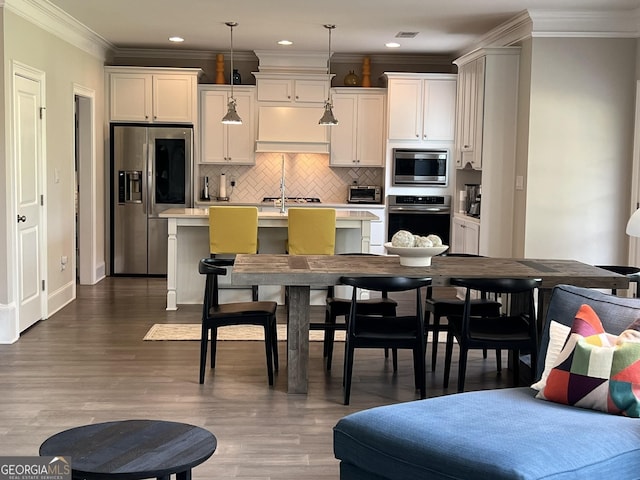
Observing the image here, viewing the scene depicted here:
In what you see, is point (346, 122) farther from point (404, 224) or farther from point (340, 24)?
point (340, 24)

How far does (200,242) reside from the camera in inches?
288

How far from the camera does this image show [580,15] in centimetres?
659

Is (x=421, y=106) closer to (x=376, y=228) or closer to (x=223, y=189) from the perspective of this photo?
(x=376, y=228)

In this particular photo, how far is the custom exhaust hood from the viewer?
31.1 feet

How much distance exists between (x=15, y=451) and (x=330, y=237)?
3644 mm

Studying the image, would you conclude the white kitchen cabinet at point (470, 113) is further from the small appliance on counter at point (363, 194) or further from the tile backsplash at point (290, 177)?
the tile backsplash at point (290, 177)

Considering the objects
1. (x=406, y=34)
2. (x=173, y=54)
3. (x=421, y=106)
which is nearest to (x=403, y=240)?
(x=406, y=34)

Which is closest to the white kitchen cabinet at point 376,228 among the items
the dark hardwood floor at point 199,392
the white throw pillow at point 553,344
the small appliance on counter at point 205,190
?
the small appliance on counter at point 205,190

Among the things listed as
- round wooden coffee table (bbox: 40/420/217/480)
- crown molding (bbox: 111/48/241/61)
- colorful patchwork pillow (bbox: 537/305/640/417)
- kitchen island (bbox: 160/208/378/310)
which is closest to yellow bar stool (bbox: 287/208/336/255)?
kitchen island (bbox: 160/208/378/310)

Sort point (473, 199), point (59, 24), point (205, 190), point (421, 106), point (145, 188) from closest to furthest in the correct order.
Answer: point (59, 24) < point (473, 199) < point (145, 188) < point (421, 106) < point (205, 190)

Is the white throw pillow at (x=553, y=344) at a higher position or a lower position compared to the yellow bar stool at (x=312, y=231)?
lower

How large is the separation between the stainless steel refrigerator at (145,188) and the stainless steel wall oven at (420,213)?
2430 millimetres

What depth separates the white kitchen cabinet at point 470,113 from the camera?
292 inches

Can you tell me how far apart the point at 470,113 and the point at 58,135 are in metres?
3.95
